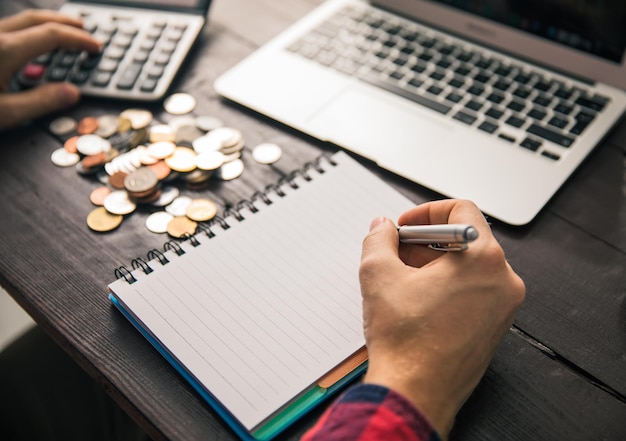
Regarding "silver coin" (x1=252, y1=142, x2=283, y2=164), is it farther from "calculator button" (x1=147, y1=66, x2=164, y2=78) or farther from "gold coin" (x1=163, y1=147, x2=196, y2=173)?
"calculator button" (x1=147, y1=66, x2=164, y2=78)

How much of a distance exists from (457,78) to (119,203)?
48cm

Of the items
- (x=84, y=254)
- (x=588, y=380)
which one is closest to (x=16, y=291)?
(x=84, y=254)

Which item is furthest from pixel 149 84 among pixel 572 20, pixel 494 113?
pixel 572 20

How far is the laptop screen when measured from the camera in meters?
0.78

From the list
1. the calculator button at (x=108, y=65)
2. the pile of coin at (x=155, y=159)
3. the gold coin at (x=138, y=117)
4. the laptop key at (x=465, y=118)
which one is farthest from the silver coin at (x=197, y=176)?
the laptop key at (x=465, y=118)

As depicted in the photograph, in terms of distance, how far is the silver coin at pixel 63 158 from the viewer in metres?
0.79

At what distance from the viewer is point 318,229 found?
2.24 feet

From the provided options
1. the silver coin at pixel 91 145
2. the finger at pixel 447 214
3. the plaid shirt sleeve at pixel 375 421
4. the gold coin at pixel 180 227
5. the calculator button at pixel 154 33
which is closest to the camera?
the plaid shirt sleeve at pixel 375 421

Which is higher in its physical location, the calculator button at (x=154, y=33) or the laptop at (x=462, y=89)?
the calculator button at (x=154, y=33)

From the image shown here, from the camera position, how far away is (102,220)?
2.37ft

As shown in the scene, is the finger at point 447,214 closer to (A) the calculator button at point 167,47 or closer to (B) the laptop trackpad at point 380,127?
(B) the laptop trackpad at point 380,127

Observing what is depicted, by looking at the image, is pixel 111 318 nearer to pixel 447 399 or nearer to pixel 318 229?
pixel 318 229

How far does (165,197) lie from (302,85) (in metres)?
0.26

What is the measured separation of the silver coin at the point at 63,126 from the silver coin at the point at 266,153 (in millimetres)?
246
